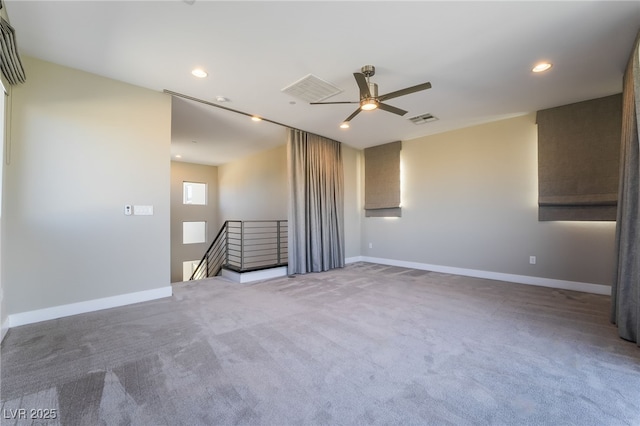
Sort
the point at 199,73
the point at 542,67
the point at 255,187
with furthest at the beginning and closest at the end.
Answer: the point at 255,187
the point at 199,73
the point at 542,67

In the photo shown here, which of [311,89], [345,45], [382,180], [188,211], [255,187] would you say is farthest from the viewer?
[188,211]

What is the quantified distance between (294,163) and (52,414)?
13.9 ft

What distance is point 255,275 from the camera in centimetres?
459

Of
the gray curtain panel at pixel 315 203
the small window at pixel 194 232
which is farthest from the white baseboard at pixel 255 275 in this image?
the small window at pixel 194 232

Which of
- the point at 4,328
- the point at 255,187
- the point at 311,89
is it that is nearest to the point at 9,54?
the point at 4,328

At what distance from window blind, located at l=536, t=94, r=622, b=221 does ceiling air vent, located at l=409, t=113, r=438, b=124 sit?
1.55 m

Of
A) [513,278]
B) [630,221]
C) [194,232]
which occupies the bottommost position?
[513,278]

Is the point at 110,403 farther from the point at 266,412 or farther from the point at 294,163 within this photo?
the point at 294,163

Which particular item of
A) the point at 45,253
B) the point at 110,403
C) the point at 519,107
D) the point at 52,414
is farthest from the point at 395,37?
the point at 45,253

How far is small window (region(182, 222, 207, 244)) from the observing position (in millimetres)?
8317

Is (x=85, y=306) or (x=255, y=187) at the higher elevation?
(x=255, y=187)

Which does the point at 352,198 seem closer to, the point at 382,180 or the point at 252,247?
the point at 382,180

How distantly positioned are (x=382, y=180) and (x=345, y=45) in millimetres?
3775

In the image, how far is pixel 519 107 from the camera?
3945 mm
